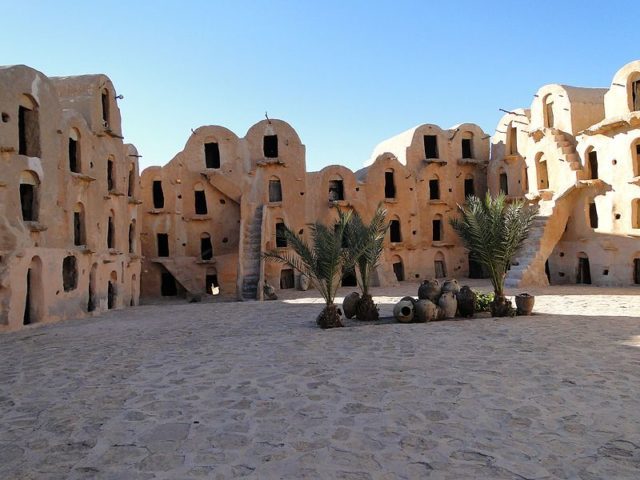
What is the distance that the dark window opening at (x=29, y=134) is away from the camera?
1540 centimetres

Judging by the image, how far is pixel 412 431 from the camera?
553cm

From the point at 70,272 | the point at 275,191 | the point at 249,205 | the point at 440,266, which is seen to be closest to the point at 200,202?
the point at 249,205

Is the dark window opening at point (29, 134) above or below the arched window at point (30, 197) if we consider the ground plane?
above

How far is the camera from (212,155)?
91.2 ft

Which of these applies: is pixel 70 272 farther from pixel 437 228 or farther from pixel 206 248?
pixel 437 228

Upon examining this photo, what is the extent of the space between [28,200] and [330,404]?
1338 centimetres

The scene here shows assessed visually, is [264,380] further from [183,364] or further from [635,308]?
[635,308]

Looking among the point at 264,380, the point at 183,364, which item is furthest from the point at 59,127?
the point at 264,380

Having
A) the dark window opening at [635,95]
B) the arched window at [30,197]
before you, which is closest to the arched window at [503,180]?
the dark window opening at [635,95]

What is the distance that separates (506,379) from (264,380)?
3790mm

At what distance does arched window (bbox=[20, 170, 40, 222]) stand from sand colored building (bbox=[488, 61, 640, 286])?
1974cm

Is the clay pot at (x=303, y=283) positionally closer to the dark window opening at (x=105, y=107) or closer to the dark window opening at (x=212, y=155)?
the dark window opening at (x=212, y=155)

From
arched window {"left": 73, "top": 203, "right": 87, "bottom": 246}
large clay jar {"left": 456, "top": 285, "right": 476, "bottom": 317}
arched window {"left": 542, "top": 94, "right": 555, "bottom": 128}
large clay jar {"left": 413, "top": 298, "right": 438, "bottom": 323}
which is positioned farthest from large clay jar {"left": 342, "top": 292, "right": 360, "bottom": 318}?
arched window {"left": 542, "top": 94, "right": 555, "bottom": 128}

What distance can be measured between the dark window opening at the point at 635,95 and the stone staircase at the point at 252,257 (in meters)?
18.4
